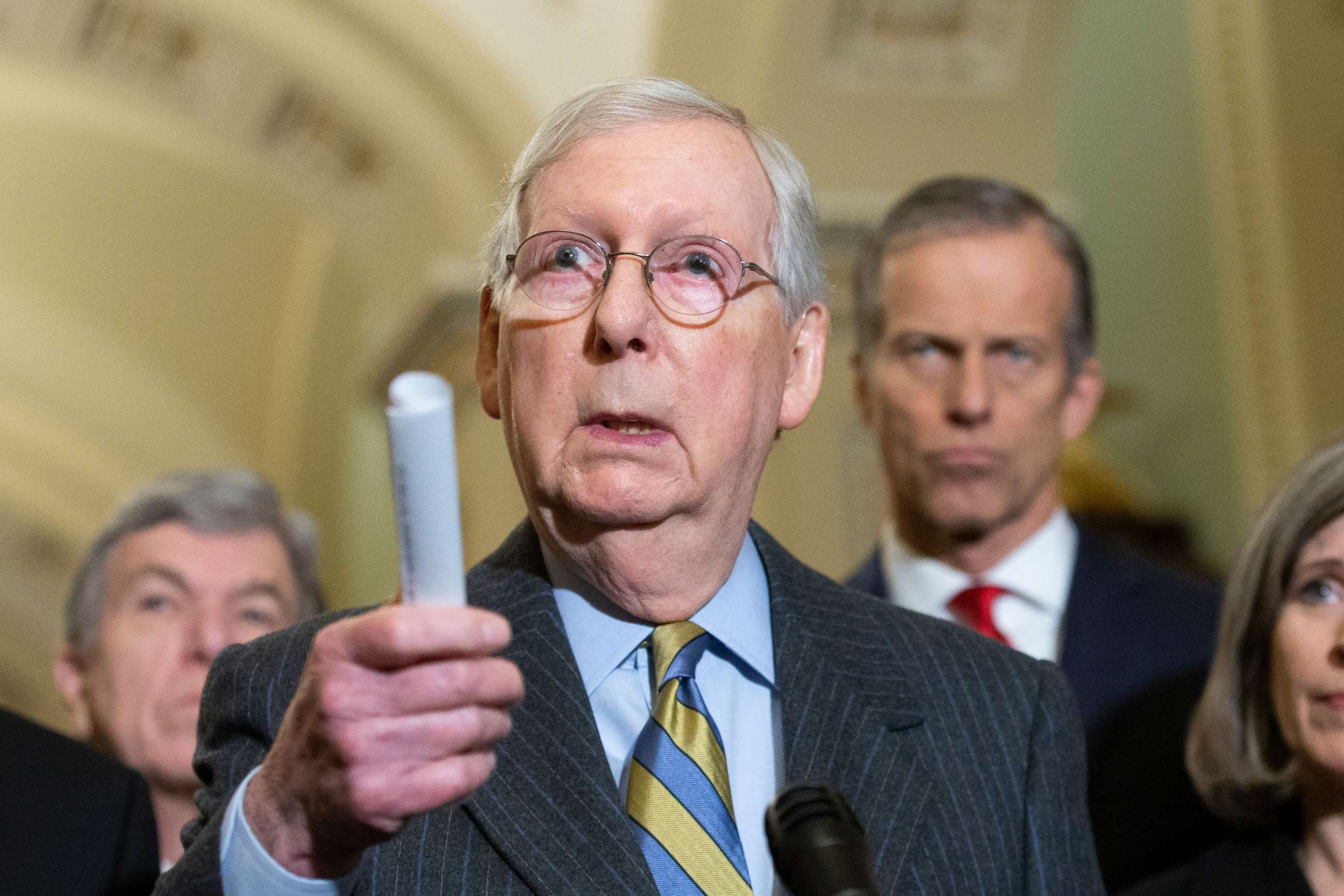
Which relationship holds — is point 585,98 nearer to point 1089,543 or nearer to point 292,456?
point 1089,543

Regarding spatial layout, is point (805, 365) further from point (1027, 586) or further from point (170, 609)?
point (170, 609)

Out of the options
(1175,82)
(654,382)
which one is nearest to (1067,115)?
(1175,82)

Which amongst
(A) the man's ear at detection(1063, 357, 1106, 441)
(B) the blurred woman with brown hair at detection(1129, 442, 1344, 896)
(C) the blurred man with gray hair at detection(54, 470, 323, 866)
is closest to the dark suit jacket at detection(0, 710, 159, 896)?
(C) the blurred man with gray hair at detection(54, 470, 323, 866)

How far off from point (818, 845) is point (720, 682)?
2.05 feet

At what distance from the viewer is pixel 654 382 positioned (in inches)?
73.3

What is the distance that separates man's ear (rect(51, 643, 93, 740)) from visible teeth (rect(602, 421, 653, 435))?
6.19 ft

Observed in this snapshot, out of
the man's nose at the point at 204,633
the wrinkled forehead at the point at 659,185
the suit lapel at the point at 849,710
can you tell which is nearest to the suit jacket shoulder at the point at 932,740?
the suit lapel at the point at 849,710

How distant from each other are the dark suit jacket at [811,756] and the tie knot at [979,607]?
104 centimetres

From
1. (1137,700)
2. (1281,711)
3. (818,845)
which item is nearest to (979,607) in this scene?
(1137,700)

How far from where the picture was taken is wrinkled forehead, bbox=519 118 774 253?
1907 millimetres

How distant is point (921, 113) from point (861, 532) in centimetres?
174

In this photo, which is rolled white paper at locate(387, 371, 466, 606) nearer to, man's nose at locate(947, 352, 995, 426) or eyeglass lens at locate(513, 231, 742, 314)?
eyeglass lens at locate(513, 231, 742, 314)

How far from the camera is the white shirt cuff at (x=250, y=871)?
1.50 metres

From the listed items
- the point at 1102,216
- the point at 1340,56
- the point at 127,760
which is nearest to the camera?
the point at 127,760
